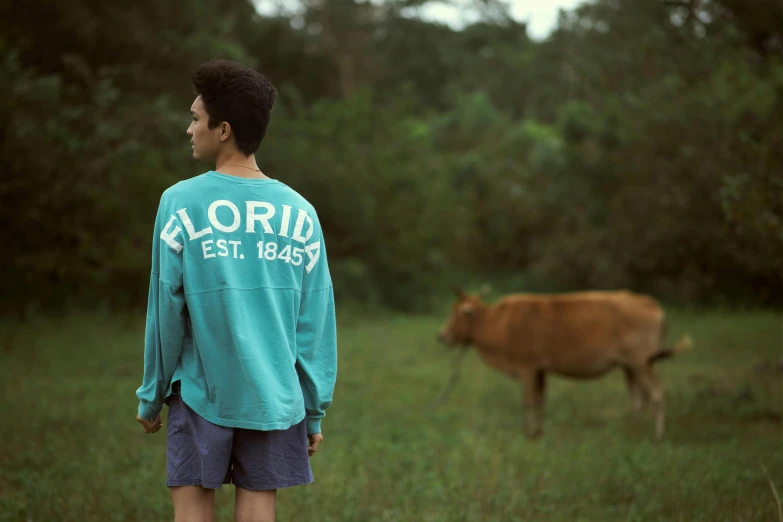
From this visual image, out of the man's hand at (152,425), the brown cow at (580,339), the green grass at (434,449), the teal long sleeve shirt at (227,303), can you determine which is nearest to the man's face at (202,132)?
the teal long sleeve shirt at (227,303)

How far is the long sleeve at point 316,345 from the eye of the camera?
9.20 ft

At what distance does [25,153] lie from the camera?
37.3 feet

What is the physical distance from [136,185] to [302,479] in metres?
12.5

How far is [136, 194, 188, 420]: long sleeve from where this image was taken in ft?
8.58

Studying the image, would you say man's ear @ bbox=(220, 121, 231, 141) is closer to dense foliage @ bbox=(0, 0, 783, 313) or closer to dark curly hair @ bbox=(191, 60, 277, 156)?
dark curly hair @ bbox=(191, 60, 277, 156)

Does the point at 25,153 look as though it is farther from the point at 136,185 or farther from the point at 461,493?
the point at 461,493

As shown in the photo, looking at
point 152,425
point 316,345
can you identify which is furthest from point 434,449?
point 152,425

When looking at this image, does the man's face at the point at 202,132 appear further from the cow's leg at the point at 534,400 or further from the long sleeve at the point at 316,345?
the cow's leg at the point at 534,400

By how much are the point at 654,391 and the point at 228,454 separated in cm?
685

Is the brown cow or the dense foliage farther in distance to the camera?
the dense foliage

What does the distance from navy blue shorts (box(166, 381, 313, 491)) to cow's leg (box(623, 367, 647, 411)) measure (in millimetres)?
7095

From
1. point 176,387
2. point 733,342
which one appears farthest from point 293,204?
point 733,342

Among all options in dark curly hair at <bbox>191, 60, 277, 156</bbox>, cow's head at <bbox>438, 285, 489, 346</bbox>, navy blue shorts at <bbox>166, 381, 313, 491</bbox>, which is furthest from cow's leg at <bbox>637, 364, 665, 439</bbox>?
dark curly hair at <bbox>191, 60, 277, 156</bbox>

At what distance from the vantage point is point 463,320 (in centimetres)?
1002
